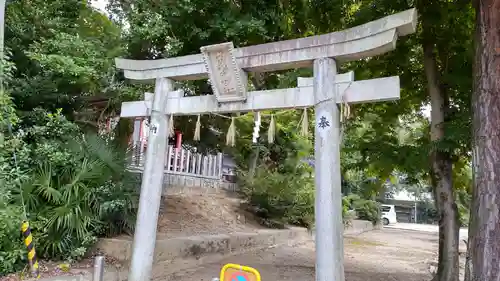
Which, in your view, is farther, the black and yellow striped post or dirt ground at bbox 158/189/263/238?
dirt ground at bbox 158/189/263/238

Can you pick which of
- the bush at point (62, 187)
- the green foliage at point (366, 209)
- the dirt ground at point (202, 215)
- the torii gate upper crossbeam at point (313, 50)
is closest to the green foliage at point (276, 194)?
the dirt ground at point (202, 215)

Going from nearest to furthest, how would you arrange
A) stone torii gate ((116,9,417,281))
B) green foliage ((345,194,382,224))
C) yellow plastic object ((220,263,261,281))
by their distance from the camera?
yellow plastic object ((220,263,261,281)), stone torii gate ((116,9,417,281)), green foliage ((345,194,382,224))

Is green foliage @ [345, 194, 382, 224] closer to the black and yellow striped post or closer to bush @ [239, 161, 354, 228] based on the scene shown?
bush @ [239, 161, 354, 228]

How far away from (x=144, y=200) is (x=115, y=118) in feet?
18.5

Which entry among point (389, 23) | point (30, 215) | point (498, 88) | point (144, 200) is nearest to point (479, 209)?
point (498, 88)

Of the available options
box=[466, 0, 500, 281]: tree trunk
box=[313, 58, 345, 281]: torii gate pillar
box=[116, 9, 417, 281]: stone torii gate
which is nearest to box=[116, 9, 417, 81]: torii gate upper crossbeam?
box=[116, 9, 417, 281]: stone torii gate

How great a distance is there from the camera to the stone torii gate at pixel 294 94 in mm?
4801

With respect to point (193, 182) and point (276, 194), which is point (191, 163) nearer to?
point (193, 182)

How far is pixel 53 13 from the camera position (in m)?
8.96

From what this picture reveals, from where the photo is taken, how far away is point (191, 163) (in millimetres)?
13398

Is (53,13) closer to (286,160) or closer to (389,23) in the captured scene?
(389,23)

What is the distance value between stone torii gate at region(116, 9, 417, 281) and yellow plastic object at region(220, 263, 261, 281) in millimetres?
1448

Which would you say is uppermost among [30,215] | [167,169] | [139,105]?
[139,105]

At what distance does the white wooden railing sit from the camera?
40.3 ft
